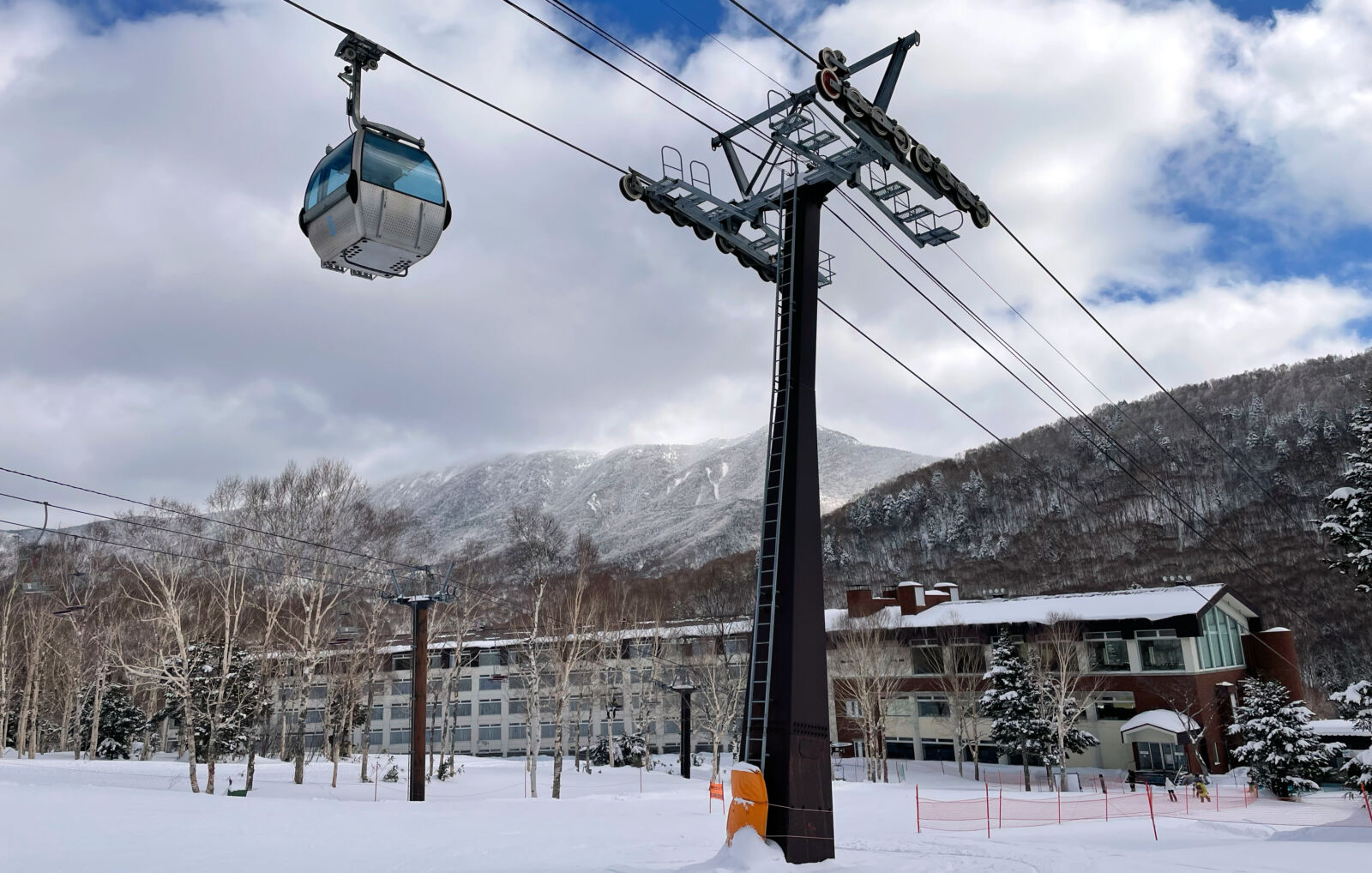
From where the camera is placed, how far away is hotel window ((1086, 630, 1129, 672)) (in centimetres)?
5003

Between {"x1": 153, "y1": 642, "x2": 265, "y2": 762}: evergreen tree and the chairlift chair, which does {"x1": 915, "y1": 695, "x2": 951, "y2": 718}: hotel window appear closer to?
{"x1": 153, "y1": 642, "x2": 265, "y2": 762}: evergreen tree

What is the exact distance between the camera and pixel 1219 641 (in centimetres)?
5081

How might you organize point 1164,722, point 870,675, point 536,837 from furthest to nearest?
point 870,675 < point 1164,722 < point 536,837

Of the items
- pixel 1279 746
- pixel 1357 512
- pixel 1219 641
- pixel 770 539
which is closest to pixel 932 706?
pixel 1219 641

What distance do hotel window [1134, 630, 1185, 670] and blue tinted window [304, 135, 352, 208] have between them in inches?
2041

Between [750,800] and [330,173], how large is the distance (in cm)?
924

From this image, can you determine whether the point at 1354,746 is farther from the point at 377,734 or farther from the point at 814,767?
the point at 377,734

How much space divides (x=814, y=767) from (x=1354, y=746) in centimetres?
5166

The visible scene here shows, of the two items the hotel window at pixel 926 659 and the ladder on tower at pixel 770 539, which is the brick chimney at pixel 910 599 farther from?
the ladder on tower at pixel 770 539

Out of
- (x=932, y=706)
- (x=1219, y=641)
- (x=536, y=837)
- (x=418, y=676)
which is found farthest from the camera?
(x=932, y=706)

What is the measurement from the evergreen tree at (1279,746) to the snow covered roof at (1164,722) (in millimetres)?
4408

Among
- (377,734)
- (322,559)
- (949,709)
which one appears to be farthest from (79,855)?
(377,734)

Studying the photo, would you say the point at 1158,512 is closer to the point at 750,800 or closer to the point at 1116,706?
the point at 1116,706

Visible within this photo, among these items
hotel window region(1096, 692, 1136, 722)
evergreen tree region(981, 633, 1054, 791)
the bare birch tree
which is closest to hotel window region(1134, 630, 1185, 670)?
hotel window region(1096, 692, 1136, 722)
